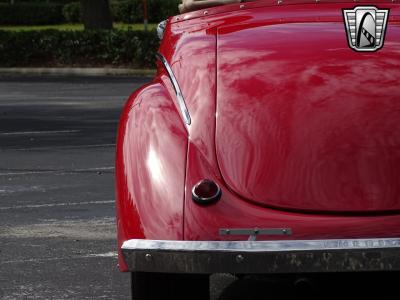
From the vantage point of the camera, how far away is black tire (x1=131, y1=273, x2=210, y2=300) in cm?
534

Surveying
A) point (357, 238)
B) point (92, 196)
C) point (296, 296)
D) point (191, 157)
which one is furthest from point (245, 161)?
point (92, 196)

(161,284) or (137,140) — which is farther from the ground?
(137,140)

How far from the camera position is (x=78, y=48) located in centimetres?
3253

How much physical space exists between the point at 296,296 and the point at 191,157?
1.43m

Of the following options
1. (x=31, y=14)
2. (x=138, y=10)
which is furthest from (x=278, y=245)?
(x=31, y=14)

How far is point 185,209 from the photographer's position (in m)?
5.13

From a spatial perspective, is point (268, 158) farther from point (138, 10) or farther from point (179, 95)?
point (138, 10)

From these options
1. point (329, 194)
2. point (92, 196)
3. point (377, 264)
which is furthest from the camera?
point (92, 196)

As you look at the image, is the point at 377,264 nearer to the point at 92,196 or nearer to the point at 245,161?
the point at 245,161

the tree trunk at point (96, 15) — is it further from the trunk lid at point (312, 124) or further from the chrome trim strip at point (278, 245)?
the chrome trim strip at point (278, 245)

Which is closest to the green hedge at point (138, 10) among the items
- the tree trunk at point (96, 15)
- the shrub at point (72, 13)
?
the shrub at point (72, 13)

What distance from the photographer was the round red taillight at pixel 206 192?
514 cm

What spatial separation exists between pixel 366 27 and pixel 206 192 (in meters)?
1.04

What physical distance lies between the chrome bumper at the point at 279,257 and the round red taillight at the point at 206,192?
0.22m
